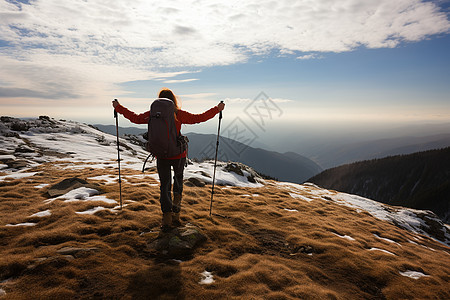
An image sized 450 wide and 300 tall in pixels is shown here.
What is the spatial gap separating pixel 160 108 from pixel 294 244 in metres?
6.99

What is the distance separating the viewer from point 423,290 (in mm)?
5926

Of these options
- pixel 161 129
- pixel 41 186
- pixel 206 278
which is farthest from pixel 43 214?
pixel 206 278

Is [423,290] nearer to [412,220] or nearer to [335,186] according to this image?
[412,220]

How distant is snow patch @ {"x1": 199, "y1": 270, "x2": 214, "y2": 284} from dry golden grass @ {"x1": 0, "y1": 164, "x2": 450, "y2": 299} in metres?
0.11

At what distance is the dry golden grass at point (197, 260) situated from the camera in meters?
4.34

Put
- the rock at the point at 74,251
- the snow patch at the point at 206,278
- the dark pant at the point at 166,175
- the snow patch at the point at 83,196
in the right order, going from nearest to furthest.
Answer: the snow patch at the point at 206,278 < the rock at the point at 74,251 < the dark pant at the point at 166,175 < the snow patch at the point at 83,196

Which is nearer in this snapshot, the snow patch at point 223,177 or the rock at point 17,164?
the snow patch at point 223,177

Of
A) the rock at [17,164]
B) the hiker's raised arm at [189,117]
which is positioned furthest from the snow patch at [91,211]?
the rock at [17,164]

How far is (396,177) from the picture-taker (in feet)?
512

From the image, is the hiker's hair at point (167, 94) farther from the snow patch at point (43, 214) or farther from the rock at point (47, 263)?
the snow patch at point (43, 214)

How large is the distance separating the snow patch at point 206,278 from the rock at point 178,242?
0.95m

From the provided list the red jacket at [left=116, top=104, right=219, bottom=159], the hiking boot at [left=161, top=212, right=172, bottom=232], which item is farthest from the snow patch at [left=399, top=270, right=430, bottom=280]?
the red jacket at [left=116, top=104, right=219, bottom=159]

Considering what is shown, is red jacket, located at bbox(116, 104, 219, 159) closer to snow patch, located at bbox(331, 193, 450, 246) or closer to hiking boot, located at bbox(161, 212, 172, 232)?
hiking boot, located at bbox(161, 212, 172, 232)

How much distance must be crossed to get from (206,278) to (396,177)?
8048 inches
